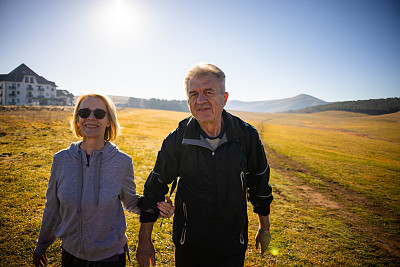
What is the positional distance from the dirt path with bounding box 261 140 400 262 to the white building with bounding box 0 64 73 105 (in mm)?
96918

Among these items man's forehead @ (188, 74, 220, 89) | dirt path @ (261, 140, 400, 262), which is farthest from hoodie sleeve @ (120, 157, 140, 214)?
dirt path @ (261, 140, 400, 262)

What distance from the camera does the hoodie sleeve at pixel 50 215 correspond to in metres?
2.58

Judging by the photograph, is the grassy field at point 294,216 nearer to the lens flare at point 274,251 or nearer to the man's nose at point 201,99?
the lens flare at point 274,251

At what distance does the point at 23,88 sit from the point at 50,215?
101 m

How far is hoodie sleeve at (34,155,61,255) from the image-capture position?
258 centimetres

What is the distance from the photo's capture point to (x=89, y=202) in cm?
250

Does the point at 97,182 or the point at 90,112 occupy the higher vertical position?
the point at 90,112

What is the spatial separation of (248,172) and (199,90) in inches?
62.2

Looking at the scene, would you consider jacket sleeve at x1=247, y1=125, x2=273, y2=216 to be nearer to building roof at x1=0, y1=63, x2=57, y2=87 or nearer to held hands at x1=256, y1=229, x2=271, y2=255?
held hands at x1=256, y1=229, x2=271, y2=255

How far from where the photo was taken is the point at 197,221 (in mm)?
2678

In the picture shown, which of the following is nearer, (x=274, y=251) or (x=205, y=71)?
(x=205, y=71)

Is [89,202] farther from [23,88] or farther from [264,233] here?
[23,88]

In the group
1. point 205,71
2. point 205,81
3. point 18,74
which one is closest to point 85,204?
point 205,81

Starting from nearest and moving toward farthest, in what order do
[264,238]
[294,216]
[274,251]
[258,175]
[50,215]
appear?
1. [50,215]
2. [258,175]
3. [264,238]
4. [274,251]
5. [294,216]
